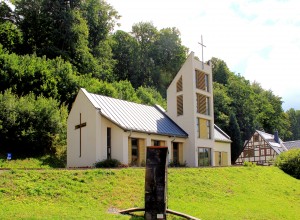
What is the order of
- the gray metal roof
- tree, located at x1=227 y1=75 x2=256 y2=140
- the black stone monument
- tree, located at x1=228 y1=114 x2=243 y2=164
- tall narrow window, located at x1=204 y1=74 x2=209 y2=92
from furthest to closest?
tree, located at x1=227 y1=75 x2=256 y2=140
tree, located at x1=228 y1=114 x2=243 y2=164
tall narrow window, located at x1=204 y1=74 x2=209 y2=92
the gray metal roof
the black stone monument

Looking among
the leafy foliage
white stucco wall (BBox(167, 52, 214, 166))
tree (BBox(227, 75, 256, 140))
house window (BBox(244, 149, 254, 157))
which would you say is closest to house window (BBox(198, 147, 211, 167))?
white stucco wall (BBox(167, 52, 214, 166))

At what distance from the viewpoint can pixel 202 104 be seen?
38188 mm

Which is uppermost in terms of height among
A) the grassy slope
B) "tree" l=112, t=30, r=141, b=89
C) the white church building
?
"tree" l=112, t=30, r=141, b=89

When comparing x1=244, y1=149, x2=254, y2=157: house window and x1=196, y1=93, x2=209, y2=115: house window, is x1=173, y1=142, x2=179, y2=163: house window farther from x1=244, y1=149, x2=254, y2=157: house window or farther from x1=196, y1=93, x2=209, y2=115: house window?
x1=244, y1=149, x2=254, y2=157: house window

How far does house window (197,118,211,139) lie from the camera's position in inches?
1470

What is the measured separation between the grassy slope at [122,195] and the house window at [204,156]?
35.6 feet

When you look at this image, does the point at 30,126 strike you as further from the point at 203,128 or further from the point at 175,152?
the point at 203,128

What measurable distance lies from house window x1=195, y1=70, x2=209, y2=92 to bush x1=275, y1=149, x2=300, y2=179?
9405 mm

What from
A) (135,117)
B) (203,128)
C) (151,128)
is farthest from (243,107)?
(135,117)

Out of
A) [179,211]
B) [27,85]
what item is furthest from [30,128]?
[179,211]

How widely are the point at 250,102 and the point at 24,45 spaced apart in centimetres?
4036

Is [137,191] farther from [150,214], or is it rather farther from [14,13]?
[14,13]

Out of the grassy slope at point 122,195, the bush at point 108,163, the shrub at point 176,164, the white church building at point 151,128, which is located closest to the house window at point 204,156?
the white church building at point 151,128

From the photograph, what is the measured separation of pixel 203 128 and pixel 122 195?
2070 centimetres
